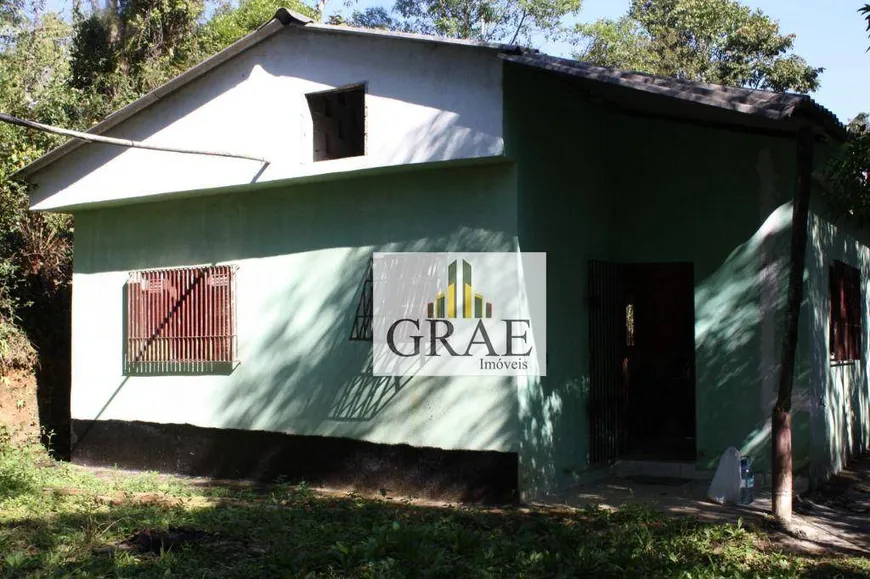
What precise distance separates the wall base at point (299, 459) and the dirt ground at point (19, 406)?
3.48ft

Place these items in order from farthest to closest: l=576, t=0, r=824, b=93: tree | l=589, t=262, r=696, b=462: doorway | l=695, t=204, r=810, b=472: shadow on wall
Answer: l=576, t=0, r=824, b=93: tree < l=589, t=262, r=696, b=462: doorway < l=695, t=204, r=810, b=472: shadow on wall

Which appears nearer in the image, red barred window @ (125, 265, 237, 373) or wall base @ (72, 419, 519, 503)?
wall base @ (72, 419, 519, 503)

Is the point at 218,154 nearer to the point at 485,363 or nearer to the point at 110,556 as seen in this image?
the point at 485,363

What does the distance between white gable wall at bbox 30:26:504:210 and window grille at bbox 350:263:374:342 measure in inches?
46.0

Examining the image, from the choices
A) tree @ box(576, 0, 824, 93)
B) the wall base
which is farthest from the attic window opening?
tree @ box(576, 0, 824, 93)

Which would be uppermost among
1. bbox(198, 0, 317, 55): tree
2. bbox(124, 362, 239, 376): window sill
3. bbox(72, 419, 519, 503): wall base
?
bbox(198, 0, 317, 55): tree

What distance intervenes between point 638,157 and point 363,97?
10.1 ft

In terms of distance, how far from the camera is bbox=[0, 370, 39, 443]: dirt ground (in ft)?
36.9

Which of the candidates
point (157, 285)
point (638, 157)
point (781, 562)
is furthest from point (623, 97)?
point (157, 285)

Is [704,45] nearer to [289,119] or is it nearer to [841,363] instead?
[841,363]

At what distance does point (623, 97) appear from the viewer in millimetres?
8734

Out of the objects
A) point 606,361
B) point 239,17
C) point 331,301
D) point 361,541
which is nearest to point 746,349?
point 606,361

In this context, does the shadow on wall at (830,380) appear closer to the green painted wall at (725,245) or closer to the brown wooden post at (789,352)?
the green painted wall at (725,245)

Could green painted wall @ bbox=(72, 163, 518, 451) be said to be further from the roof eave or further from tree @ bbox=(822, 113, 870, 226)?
tree @ bbox=(822, 113, 870, 226)
